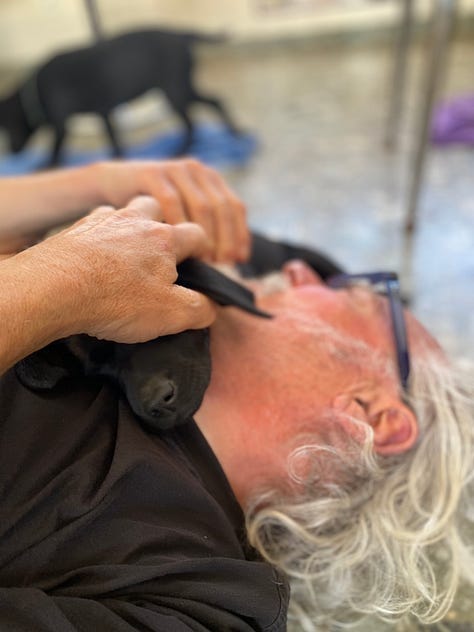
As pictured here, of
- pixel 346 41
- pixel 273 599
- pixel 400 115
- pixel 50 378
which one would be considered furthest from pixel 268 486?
pixel 346 41

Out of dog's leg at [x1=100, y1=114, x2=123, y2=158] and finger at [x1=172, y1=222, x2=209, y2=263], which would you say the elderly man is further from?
dog's leg at [x1=100, y1=114, x2=123, y2=158]

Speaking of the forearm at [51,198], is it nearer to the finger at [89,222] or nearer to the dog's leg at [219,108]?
the finger at [89,222]

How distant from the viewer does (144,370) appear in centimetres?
58

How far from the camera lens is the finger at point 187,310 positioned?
581 mm

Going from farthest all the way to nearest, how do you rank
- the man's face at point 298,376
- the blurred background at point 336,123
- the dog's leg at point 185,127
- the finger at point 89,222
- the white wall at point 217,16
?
the white wall at point 217,16 → the dog's leg at point 185,127 → the blurred background at point 336,123 → the man's face at point 298,376 → the finger at point 89,222

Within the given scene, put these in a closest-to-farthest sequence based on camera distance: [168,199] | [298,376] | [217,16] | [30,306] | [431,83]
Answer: [30,306]
[298,376]
[168,199]
[431,83]
[217,16]

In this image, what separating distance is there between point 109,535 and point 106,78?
1553mm

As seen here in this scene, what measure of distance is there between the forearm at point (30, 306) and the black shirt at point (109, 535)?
93mm

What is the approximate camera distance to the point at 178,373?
0.59 meters

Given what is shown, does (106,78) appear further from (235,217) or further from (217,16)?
(217,16)

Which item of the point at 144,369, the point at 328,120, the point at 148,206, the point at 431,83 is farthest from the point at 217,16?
the point at 144,369

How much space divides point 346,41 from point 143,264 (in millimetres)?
2820

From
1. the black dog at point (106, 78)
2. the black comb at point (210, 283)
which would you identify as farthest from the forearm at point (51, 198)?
the black dog at point (106, 78)

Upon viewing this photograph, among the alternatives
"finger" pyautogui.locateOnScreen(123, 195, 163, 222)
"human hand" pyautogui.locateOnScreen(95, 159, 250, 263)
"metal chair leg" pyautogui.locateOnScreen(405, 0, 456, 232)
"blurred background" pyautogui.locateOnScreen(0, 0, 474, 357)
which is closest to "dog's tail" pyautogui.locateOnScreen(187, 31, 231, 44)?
"blurred background" pyautogui.locateOnScreen(0, 0, 474, 357)
